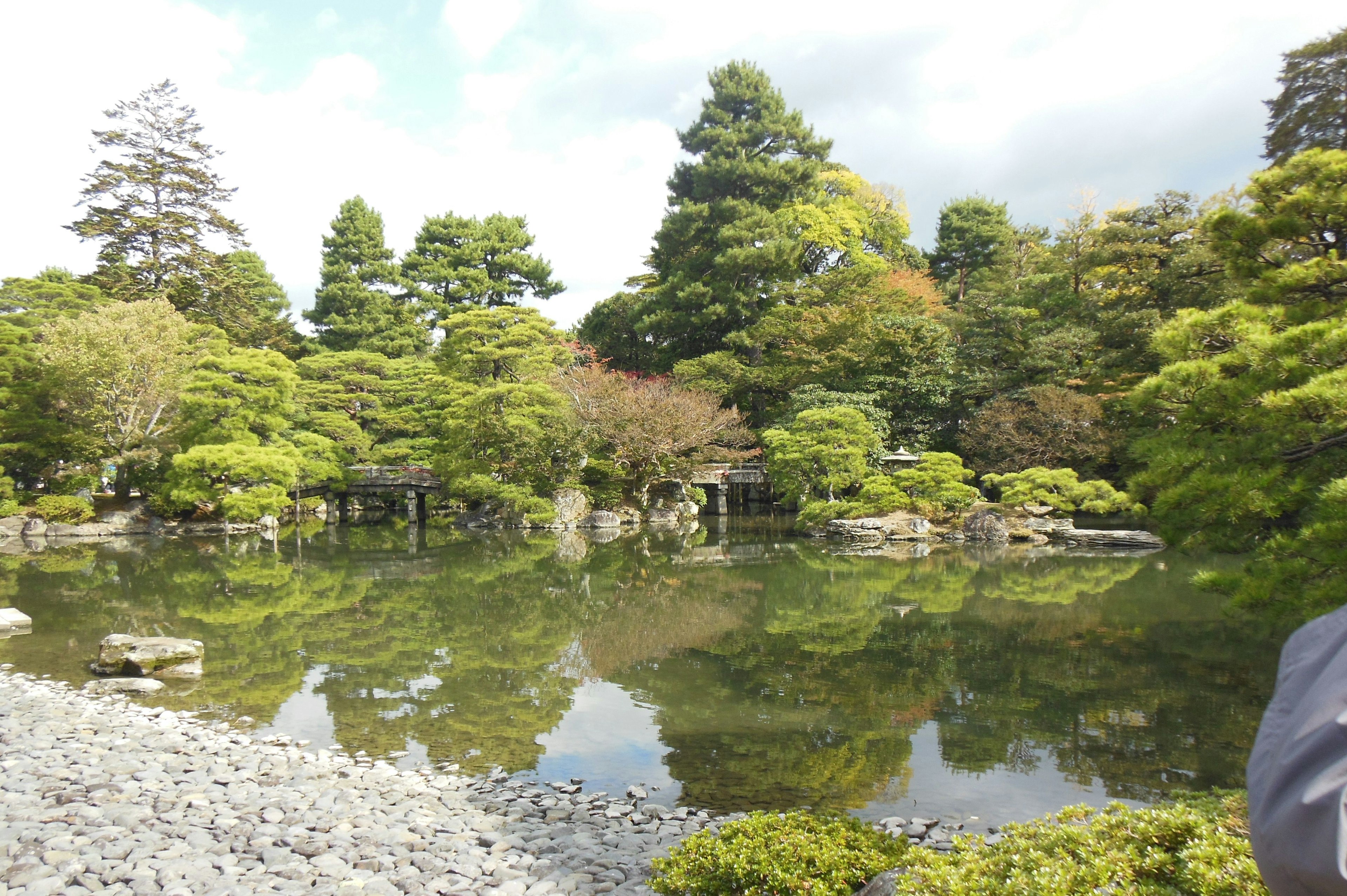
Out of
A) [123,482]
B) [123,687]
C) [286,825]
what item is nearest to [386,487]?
[123,482]

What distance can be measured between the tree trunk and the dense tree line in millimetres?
87

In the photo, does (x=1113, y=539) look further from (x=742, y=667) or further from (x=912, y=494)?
(x=742, y=667)

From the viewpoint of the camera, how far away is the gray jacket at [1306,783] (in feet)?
2.48

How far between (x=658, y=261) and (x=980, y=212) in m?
13.4

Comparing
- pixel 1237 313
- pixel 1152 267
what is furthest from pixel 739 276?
pixel 1237 313

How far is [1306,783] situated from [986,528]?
604 inches

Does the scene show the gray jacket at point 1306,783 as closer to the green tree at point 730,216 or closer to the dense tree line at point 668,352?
the dense tree line at point 668,352

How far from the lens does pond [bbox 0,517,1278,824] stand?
14.9 feet

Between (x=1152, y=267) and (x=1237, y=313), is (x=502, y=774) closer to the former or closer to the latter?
(x=1237, y=313)

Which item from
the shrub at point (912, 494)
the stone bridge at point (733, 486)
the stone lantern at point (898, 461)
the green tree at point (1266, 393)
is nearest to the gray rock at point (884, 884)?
the green tree at point (1266, 393)

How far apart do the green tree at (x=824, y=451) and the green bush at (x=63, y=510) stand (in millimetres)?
16092

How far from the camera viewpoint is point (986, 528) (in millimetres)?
15070

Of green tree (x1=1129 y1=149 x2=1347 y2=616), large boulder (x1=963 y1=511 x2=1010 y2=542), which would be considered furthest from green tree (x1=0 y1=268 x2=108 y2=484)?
green tree (x1=1129 y1=149 x2=1347 y2=616)

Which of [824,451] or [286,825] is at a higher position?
[824,451]
